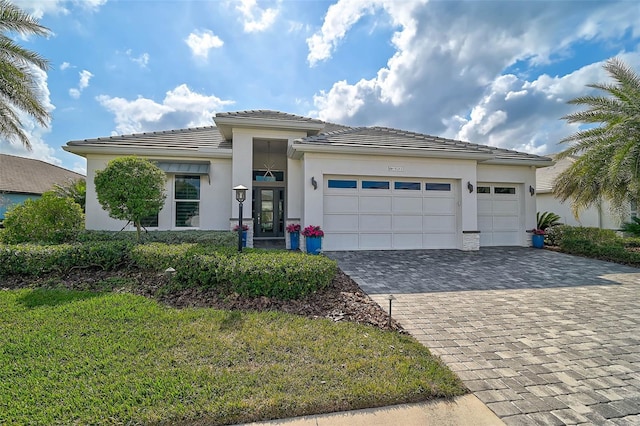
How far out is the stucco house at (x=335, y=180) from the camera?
10.6 m

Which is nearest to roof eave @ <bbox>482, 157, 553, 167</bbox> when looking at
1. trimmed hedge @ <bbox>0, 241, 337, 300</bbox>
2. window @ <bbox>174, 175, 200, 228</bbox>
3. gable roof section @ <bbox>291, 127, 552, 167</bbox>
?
gable roof section @ <bbox>291, 127, 552, 167</bbox>

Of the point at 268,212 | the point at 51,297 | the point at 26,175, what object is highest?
the point at 26,175

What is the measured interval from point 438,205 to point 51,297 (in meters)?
11.9

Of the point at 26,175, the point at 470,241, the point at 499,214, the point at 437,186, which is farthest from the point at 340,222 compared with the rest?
the point at 26,175

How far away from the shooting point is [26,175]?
25453 millimetres

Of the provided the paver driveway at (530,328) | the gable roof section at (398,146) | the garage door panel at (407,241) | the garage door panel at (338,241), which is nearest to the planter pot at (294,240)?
the garage door panel at (338,241)

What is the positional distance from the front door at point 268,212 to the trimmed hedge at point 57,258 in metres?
7.13

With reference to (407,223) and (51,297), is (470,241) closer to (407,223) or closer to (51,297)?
(407,223)

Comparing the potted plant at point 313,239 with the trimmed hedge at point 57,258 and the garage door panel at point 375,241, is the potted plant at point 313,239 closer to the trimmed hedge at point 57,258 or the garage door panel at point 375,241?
the garage door panel at point 375,241

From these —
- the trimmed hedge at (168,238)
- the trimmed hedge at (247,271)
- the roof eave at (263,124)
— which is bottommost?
the trimmed hedge at (247,271)

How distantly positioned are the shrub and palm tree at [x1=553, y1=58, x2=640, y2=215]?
1838 cm

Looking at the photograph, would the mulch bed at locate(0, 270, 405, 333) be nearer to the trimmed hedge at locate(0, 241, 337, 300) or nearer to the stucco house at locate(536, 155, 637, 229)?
the trimmed hedge at locate(0, 241, 337, 300)

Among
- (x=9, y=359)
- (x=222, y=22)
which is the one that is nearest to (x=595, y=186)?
(x=222, y=22)

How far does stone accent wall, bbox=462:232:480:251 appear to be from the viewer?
11195 millimetres
